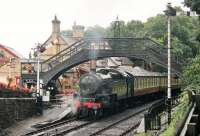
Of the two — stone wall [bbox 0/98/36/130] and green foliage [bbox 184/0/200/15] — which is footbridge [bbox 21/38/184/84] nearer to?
stone wall [bbox 0/98/36/130]

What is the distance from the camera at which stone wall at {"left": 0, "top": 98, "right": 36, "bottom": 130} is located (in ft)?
88.0

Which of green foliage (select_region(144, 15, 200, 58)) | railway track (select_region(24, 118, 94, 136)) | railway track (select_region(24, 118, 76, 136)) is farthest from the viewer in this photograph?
green foliage (select_region(144, 15, 200, 58))

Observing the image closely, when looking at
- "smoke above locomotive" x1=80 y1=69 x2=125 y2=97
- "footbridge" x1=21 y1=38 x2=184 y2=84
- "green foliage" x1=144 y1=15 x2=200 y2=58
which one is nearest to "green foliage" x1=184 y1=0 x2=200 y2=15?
"smoke above locomotive" x1=80 y1=69 x2=125 y2=97

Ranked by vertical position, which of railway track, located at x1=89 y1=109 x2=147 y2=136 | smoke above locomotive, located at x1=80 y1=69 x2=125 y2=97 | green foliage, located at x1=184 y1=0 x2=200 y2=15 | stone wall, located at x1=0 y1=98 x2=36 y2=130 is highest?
green foliage, located at x1=184 y1=0 x2=200 y2=15

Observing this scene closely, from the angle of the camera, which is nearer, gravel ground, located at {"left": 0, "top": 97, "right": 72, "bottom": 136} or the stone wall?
gravel ground, located at {"left": 0, "top": 97, "right": 72, "bottom": 136}

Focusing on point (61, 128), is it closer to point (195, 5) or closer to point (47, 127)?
point (47, 127)

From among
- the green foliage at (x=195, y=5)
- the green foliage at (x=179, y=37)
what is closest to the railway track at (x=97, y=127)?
the green foliage at (x=195, y=5)

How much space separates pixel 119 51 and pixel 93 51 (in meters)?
2.22

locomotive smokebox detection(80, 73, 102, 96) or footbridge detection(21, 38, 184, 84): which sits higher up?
footbridge detection(21, 38, 184, 84)

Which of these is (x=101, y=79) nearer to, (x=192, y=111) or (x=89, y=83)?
(x=89, y=83)

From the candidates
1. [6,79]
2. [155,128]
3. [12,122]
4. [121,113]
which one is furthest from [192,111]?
[6,79]

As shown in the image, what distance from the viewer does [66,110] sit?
33281mm

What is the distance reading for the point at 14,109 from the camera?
28.8m

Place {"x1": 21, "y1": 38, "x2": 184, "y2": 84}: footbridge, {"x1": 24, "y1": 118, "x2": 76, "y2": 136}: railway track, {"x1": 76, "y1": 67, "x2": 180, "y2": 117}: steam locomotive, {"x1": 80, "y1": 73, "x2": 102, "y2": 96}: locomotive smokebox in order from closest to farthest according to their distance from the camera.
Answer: {"x1": 24, "y1": 118, "x2": 76, "y2": 136}: railway track, {"x1": 76, "y1": 67, "x2": 180, "y2": 117}: steam locomotive, {"x1": 80, "y1": 73, "x2": 102, "y2": 96}: locomotive smokebox, {"x1": 21, "y1": 38, "x2": 184, "y2": 84}: footbridge
